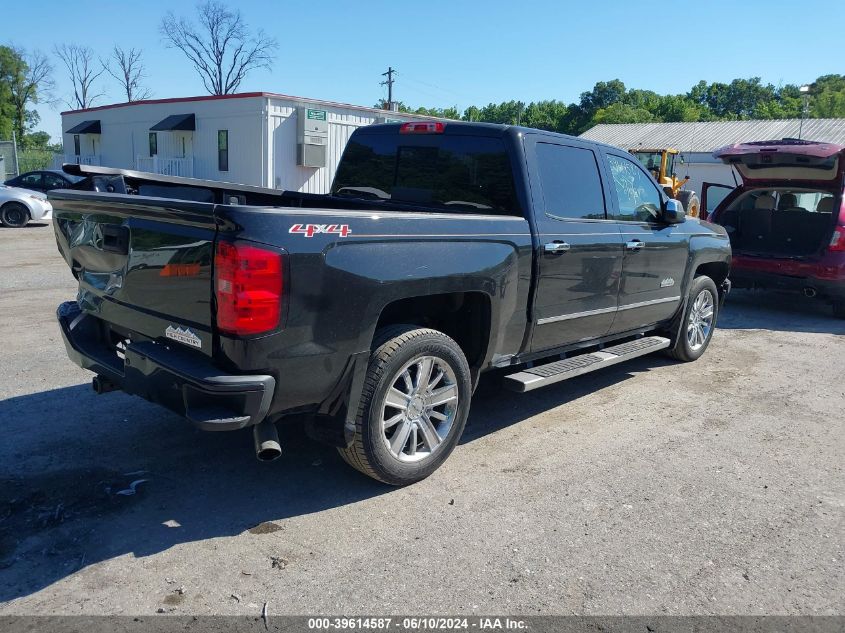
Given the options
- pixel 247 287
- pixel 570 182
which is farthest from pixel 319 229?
pixel 570 182

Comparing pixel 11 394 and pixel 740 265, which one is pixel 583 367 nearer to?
pixel 11 394

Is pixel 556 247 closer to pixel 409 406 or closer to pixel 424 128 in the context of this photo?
pixel 424 128

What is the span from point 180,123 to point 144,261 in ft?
82.1

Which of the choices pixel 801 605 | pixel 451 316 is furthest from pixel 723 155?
pixel 801 605

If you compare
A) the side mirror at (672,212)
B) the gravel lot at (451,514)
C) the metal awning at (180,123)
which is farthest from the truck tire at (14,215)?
the side mirror at (672,212)

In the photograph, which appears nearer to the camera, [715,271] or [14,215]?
[715,271]

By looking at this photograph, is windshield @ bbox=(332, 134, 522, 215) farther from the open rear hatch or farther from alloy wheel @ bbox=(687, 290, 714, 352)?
the open rear hatch

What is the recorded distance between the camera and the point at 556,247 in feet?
15.4

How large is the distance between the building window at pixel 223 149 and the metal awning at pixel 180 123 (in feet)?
5.39

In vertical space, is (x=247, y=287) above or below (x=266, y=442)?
above

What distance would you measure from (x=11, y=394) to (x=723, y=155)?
8888 millimetres

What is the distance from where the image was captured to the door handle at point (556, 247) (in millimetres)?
4630

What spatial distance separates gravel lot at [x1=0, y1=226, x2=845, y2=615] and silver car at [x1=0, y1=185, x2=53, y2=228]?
13798mm

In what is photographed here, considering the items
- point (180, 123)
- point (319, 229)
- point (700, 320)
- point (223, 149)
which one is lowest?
point (700, 320)
